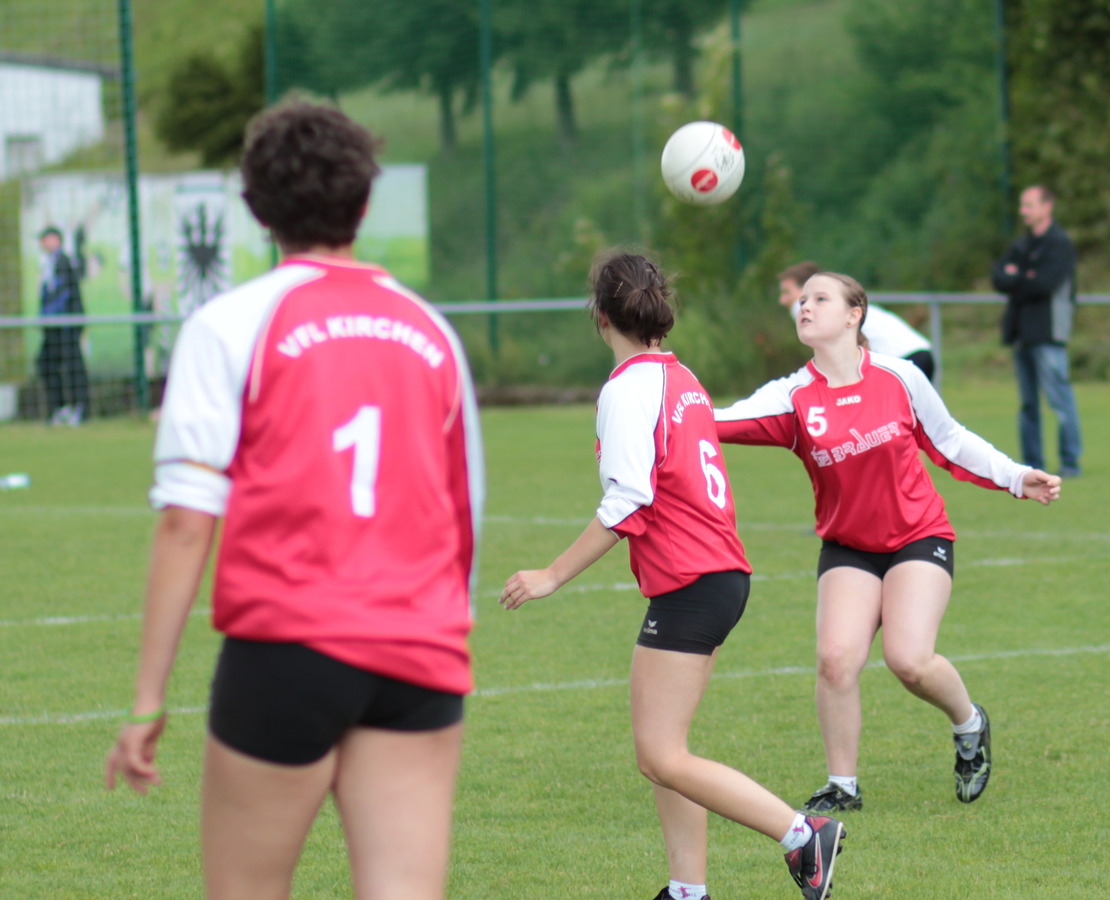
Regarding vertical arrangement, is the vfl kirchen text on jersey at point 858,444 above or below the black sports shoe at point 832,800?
above

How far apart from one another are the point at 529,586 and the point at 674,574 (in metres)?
0.38

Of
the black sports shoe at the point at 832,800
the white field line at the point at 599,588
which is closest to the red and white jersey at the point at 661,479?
the black sports shoe at the point at 832,800

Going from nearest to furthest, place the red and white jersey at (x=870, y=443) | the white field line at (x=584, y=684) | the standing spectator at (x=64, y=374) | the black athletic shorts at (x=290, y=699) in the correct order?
the black athletic shorts at (x=290, y=699), the red and white jersey at (x=870, y=443), the white field line at (x=584, y=684), the standing spectator at (x=64, y=374)

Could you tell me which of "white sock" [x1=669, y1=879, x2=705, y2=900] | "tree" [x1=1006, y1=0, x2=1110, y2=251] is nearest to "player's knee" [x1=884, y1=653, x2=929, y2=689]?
"white sock" [x1=669, y1=879, x2=705, y2=900]

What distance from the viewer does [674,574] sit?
13.3ft

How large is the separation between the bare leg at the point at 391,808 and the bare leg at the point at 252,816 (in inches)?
2.0

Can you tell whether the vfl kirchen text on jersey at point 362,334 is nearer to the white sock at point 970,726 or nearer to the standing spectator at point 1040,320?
the white sock at point 970,726

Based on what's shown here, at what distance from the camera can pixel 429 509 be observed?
8.70 ft

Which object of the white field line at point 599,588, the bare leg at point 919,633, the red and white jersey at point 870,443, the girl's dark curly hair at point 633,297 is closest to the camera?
the girl's dark curly hair at point 633,297

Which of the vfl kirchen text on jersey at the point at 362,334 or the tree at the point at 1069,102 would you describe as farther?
the tree at the point at 1069,102

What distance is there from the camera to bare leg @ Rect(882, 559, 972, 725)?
5.08 metres

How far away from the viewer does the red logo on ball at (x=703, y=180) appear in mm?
6945

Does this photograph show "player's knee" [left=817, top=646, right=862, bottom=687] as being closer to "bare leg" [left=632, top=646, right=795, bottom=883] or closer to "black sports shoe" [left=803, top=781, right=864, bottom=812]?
"black sports shoe" [left=803, top=781, right=864, bottom=812]

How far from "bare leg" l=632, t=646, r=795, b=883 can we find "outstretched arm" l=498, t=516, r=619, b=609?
0.97 feet
